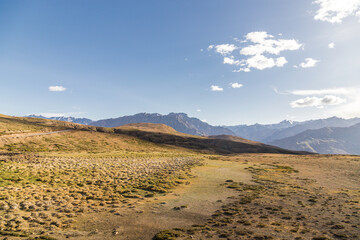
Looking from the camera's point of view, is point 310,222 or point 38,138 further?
point 38,138

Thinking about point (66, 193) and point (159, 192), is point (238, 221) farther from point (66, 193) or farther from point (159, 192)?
point (66, 193)

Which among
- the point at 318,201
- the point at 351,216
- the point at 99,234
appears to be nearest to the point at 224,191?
the point at 318,201

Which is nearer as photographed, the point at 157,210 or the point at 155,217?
the point at 155,217

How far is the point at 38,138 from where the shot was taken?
78375mm

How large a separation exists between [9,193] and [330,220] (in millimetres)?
30370

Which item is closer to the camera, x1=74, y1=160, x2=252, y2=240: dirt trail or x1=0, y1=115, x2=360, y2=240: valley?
x1=0, y1=115, x2=360, y2=240: valley

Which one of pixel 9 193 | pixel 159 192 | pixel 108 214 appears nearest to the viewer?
pixel 108 214

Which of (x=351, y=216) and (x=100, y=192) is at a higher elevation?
(x=351, y=216)

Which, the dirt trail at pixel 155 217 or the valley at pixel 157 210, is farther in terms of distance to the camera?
the dirt trail at pixel 155 217

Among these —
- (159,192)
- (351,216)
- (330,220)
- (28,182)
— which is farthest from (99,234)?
(351,216)

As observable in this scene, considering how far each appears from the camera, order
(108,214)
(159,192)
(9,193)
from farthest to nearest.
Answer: (159,192), (9,193), (108,214)

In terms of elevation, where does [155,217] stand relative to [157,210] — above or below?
above

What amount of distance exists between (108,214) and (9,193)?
11.3 m

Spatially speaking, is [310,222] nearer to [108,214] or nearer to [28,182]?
[108,214]
